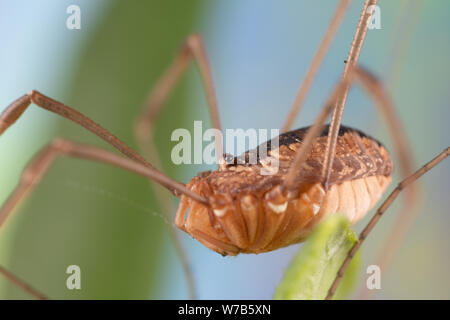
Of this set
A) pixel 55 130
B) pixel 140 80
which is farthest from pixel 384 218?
pixel 55 130

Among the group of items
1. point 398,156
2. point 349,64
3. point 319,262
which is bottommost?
point 319,262

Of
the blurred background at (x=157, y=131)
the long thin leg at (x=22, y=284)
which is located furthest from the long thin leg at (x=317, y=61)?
the long thin leg at (x=22, y=284)

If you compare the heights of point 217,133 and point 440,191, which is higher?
point 217,133

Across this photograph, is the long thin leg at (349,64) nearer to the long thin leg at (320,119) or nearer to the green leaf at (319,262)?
the long thin leg at (320,119)

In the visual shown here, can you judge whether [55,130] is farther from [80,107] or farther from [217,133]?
[217,133]

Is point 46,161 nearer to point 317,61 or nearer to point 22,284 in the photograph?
point 22,284

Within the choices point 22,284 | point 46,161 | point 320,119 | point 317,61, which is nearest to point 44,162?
point 46,161
